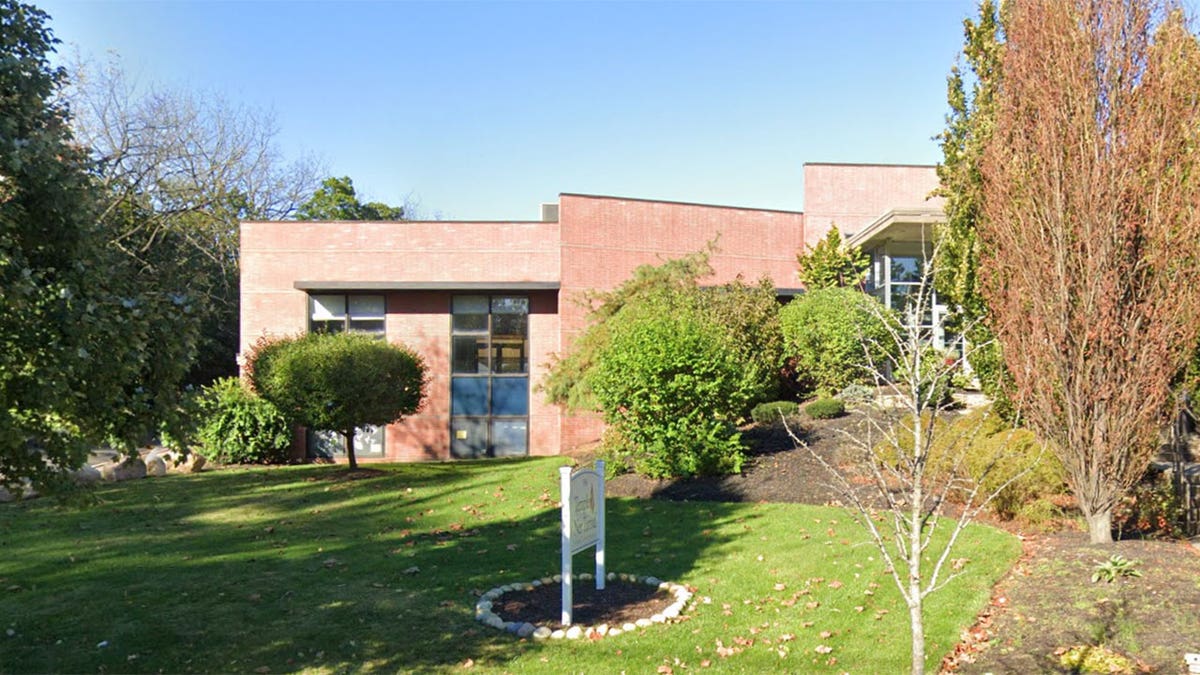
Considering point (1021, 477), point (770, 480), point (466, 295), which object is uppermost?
point (466, 295)

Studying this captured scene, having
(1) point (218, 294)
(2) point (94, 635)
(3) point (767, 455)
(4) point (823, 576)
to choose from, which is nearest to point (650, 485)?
(3) point (767, 455)

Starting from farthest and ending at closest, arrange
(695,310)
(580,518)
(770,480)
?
(695,310) → (770,480) → (580,518)

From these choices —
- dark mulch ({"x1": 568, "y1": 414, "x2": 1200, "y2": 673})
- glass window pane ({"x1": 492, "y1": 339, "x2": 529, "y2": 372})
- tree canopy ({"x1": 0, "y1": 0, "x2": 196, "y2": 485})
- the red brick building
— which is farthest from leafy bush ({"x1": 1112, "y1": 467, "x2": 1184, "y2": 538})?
glass window pane ({"x1": 492, "y1": 339, "x2": 529, "y2": 372})

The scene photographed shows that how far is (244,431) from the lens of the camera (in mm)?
21594

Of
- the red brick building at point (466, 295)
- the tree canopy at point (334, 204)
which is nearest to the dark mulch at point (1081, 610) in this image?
the red brick building at point (466, 295)

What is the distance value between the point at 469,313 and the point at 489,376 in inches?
74.7

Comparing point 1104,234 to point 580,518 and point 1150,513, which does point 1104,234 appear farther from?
point 580,518

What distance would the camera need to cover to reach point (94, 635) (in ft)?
24.2

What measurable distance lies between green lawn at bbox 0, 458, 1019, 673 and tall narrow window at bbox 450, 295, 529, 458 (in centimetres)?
950

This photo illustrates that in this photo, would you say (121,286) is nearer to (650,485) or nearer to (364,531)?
(364,531)

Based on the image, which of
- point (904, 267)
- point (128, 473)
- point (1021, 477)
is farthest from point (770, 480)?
point (128, 473)

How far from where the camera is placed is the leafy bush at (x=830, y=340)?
18.9 metres

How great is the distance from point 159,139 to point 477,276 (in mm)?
14227

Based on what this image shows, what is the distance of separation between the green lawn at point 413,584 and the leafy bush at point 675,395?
1300 mm
